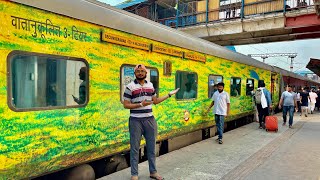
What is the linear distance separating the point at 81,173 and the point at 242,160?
3.13m

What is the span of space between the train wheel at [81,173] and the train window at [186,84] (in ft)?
8.30

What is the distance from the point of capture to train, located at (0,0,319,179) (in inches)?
117

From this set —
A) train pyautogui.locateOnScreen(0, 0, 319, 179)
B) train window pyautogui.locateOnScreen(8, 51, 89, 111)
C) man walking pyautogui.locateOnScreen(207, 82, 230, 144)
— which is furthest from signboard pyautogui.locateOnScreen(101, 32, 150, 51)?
man walking pyautogui.locateOnScreen(207, 82, 230, 144)

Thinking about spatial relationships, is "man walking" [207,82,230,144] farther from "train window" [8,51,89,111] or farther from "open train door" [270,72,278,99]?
"open train door" [270,72,278,99]

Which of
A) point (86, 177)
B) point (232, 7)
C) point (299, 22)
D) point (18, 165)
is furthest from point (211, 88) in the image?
point (232, 7)

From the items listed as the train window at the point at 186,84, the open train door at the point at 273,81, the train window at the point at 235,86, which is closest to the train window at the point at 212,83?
the train window at the point at 186,84

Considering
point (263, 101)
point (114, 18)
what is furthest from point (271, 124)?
point (114, 18)

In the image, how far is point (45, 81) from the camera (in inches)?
130

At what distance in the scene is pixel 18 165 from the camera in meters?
2.99

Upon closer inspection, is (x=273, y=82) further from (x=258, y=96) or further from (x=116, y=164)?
(x=116, y=164)

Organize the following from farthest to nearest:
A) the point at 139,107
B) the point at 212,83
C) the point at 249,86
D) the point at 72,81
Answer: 1. the point at 249,86
2. the point at 212,83
3. the point at 139,107
4. the point at 72,81

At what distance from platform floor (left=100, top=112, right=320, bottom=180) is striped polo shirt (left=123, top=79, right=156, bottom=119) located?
3.43 feet

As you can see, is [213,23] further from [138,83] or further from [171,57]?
[138,83]

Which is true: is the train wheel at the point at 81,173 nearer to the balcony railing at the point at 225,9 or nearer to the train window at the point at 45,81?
the train window at the point at 45,81
